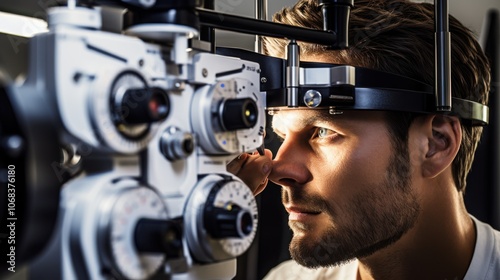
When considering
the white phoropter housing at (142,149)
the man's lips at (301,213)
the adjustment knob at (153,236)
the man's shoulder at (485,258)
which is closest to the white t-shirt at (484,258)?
the man's shoulder at (485,258)

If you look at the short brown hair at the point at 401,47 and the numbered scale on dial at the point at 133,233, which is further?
the short brown hair at the point at 401,47

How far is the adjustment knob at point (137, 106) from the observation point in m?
0.56

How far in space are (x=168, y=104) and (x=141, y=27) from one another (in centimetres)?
8

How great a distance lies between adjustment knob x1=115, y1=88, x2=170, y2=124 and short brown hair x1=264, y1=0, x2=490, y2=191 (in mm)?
573

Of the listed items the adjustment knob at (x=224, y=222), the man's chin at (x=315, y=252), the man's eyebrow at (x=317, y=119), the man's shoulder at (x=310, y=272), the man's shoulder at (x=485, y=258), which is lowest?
the man's shoulder at (x=310, y=272)

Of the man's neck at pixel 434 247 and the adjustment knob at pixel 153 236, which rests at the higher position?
the adjustment knob at pixel 153 236

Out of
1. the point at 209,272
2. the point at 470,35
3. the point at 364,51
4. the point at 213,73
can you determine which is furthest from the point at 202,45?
the point at 470,35

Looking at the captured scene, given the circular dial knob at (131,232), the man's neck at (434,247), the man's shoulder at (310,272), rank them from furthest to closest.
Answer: the man's shoulder at (310,272) < the man's neck at (434,247) < the circular dial knob at (131,232)

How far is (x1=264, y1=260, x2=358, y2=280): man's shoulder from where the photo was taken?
1.48 m

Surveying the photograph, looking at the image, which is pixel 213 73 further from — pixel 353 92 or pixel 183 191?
pixel 353 92

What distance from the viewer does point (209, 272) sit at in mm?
688

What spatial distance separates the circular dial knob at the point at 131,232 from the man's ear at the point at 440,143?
0.71 meters

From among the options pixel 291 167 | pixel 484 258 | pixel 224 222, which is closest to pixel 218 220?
pixel 224 222

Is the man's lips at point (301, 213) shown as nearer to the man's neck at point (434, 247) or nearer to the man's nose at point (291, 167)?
the man's nose at point (291, 167)
